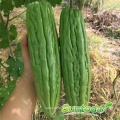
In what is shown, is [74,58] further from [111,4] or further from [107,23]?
[111,4]

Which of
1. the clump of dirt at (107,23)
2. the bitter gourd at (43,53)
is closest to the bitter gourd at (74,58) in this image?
the bitter gourd at (43,53)

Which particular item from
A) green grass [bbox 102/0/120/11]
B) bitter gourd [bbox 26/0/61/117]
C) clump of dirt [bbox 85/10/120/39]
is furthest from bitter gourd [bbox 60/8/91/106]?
green grass [bbox 102/0/120/11]

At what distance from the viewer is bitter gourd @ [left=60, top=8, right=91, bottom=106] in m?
1.44

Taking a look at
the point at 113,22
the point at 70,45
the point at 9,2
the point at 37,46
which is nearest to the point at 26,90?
the point at 37,46

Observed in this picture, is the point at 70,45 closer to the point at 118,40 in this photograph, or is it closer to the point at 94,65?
the point at 94,65

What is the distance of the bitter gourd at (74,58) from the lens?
4.71 ft

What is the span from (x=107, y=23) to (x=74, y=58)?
4.68 meters

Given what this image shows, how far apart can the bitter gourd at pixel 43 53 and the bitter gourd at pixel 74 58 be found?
0.40 ft

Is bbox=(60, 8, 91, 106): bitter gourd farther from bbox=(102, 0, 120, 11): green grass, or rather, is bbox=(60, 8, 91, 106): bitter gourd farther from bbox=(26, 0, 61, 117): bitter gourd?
bbox=(102, 0, 120, 11): green grass

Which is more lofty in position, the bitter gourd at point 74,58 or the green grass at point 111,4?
the green grass at point 111,4

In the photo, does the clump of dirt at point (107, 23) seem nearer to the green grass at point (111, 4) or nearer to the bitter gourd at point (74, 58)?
the green grass at point (111, 4)

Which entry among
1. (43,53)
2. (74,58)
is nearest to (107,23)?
(74,58)

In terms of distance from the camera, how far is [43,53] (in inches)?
54.1

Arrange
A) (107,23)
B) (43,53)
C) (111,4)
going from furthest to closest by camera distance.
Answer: (111,4) → (107,23) → (43,53)
